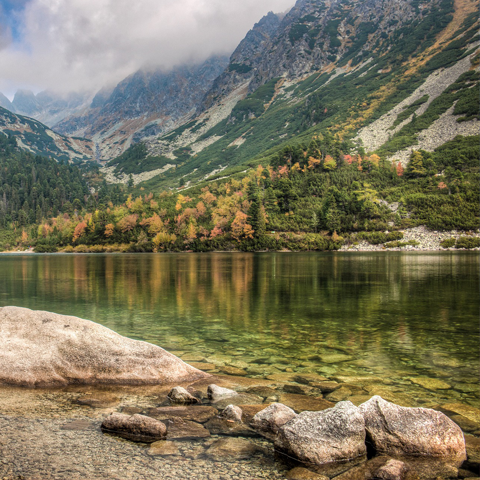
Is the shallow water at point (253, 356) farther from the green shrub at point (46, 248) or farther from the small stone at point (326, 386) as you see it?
the green shrub at point (46, 248)

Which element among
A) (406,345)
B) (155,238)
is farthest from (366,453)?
(155,238)

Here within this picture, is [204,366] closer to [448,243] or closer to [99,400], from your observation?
[99,400]

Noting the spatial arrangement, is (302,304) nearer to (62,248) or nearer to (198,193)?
(198,193)

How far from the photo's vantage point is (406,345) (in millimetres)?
14484

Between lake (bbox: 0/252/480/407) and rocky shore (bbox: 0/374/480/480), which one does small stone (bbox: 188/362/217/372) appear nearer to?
lake (bbox: 0/252/480/407)

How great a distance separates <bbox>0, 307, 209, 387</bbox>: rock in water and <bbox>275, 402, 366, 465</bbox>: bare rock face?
4.69m

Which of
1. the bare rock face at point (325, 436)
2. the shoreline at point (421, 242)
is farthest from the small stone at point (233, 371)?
the shoreline at point (421, 242)

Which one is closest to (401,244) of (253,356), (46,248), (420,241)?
(420,241)

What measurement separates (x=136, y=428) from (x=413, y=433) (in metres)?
5.10

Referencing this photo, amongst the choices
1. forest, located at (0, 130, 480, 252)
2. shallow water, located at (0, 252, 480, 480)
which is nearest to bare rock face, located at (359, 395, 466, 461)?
shallow water, located at (0, 252, 480, 480)

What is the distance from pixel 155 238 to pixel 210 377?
467 feet

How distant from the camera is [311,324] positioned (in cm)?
1884

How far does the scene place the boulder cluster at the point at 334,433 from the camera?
6.16 meters

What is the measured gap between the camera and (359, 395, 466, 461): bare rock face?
20.6 feet
